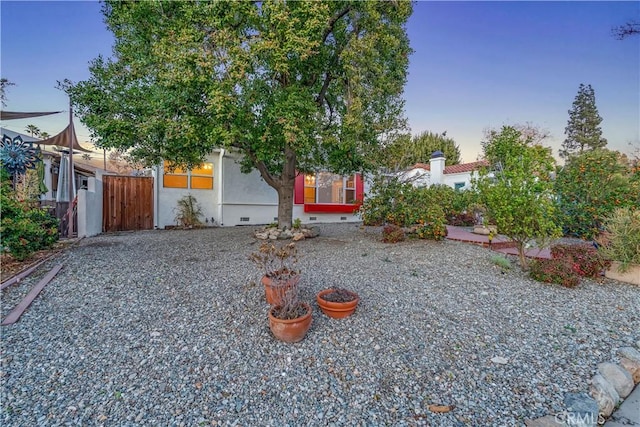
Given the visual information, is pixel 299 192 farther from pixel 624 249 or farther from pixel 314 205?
pixel 624 249

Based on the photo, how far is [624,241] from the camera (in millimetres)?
5297

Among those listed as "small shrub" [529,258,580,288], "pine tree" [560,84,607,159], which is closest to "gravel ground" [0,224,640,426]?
"small shrub" [529,258,580,288]

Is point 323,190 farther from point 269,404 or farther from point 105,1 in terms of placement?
point 269,404

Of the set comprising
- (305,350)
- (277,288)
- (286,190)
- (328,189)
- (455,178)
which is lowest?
(305,350)

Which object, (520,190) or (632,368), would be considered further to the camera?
(520,190)

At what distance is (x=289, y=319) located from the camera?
3066 millimetres

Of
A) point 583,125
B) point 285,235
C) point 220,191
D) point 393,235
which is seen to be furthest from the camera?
point 583,125

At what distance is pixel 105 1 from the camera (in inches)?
299

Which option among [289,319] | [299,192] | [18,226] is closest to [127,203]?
[18,226]

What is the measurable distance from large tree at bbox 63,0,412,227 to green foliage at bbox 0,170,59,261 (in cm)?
196

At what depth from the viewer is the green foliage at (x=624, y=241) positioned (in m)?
5.21

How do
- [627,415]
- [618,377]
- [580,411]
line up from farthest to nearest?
[618,377] → [627,415] → [580,411]

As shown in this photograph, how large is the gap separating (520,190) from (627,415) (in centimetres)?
367

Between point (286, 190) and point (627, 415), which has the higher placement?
point (286, 190)
